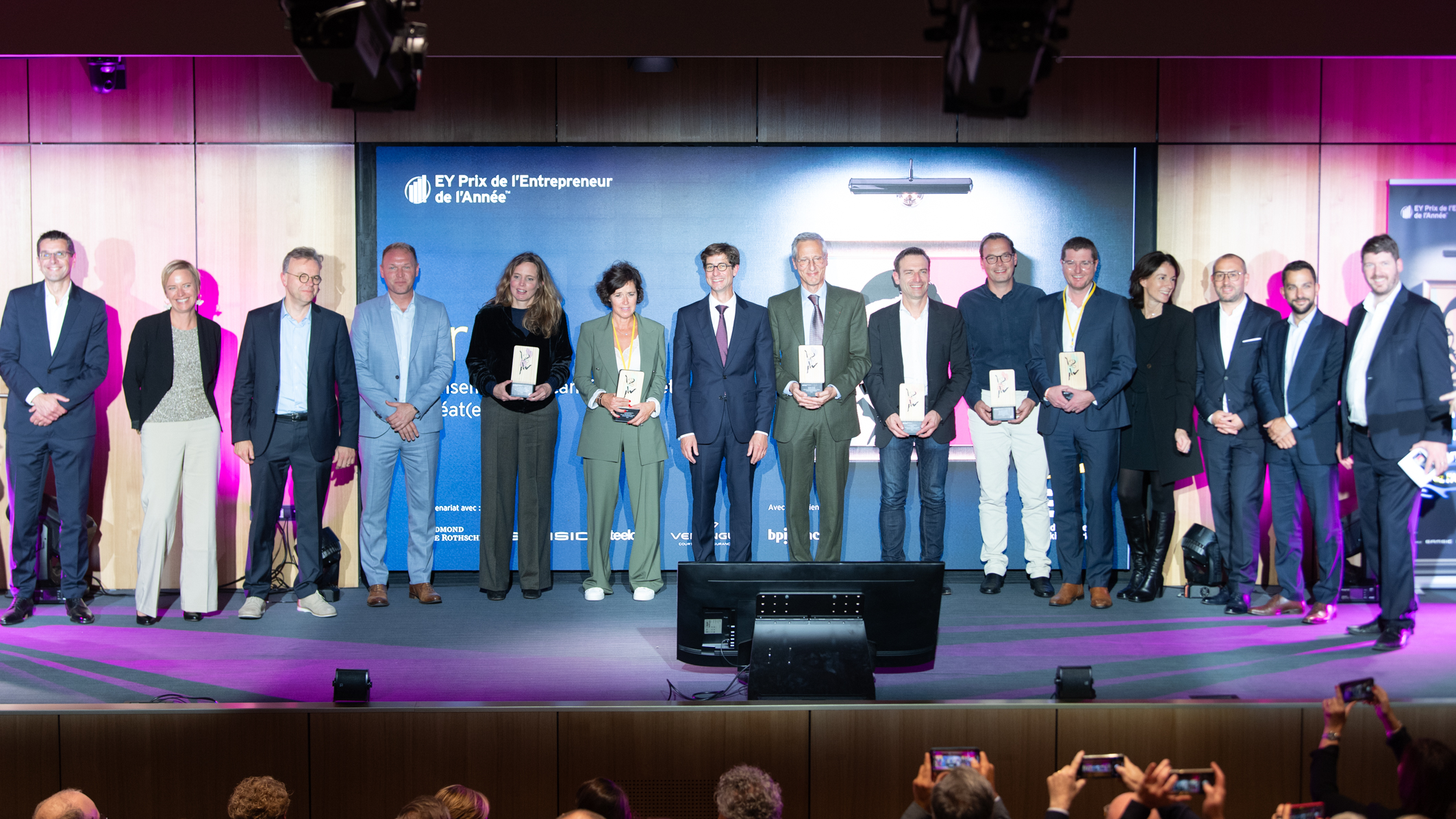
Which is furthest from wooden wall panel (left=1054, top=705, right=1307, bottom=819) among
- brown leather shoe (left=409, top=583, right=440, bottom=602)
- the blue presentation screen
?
brown leather shoe (left=409, top=583, right=440, bottom=602)

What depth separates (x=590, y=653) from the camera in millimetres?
A: 4469

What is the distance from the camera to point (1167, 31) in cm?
444

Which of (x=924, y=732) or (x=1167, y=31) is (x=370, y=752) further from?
(x=1167, y=31)

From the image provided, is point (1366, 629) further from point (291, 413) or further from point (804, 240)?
point (291, 413)

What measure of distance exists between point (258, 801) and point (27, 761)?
4.78ft

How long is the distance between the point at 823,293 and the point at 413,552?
105 inches

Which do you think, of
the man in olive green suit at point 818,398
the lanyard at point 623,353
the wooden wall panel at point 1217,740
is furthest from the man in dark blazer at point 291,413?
the wooden wall panel at point 1217,740

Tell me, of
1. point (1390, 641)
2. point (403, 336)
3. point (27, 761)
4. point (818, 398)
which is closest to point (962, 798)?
point (27, 761)

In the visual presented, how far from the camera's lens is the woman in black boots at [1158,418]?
5281 millimetres

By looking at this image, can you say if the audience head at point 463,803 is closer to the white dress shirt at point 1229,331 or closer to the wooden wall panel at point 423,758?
the wooden wall panel at point 423,758

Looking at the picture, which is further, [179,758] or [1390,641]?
[1390,641]

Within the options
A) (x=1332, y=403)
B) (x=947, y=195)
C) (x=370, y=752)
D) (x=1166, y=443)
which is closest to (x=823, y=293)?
(x=947, y=195)

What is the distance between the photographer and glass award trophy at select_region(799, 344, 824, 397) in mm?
5281

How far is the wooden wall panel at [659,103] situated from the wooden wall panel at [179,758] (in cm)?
383
